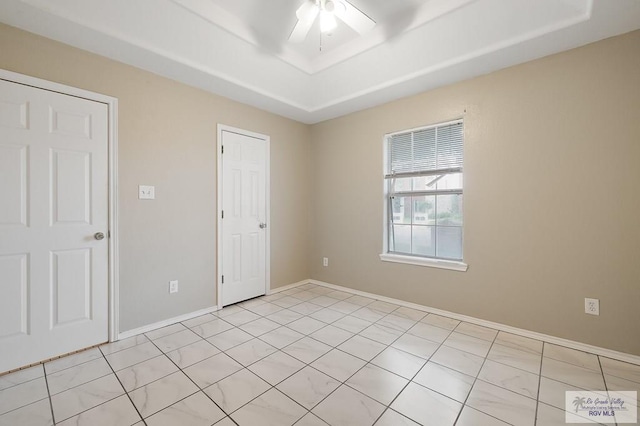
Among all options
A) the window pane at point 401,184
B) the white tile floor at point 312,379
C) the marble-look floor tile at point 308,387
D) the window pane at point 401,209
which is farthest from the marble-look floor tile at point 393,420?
the window pane at point 401,184

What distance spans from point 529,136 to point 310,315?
9.09 feet

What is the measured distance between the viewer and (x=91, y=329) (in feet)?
7.66

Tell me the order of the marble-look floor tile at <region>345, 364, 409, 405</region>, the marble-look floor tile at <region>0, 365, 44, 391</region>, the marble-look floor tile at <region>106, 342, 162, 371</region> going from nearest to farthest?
1. the marble-look floor tile at <region>345, 364, 409, 405</region>
2. the marble-look floor tile at <region>0, 365, 44, 391</region>
3. the marble-look floor tile at <region>106, 342, 162, 371</region>

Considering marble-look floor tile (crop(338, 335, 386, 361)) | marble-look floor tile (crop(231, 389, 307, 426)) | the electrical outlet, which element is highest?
the electrical outlet

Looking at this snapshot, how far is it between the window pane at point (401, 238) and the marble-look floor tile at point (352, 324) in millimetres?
1033

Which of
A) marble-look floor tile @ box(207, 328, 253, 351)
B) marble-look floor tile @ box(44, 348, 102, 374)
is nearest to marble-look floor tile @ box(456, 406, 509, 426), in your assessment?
marble-look floor tile @ box(207, 328, 253, 351)

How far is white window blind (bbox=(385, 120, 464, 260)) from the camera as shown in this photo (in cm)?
299

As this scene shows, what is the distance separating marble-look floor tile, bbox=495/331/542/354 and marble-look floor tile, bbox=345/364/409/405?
45.0 inches

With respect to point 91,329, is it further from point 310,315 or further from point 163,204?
point 310,315

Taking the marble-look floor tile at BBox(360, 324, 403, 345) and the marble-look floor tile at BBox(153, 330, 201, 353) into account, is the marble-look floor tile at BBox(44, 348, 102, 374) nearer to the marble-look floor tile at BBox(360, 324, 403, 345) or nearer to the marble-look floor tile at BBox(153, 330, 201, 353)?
the marble-look floor tile at BBox(153, 330, 201, 353)

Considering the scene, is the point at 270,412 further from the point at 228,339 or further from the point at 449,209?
the point at 449,209

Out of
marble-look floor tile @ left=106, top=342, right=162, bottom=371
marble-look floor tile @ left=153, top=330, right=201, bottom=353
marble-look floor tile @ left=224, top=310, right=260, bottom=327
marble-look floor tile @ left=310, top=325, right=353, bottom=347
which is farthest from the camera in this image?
marble-look floor tile @ left=224, top=310, right=260, bottom=327

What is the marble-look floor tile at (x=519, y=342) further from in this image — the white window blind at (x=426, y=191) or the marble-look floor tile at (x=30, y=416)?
the marble-look floor tile at (x=30, y=416)

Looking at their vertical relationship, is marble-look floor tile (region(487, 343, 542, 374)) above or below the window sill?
below
